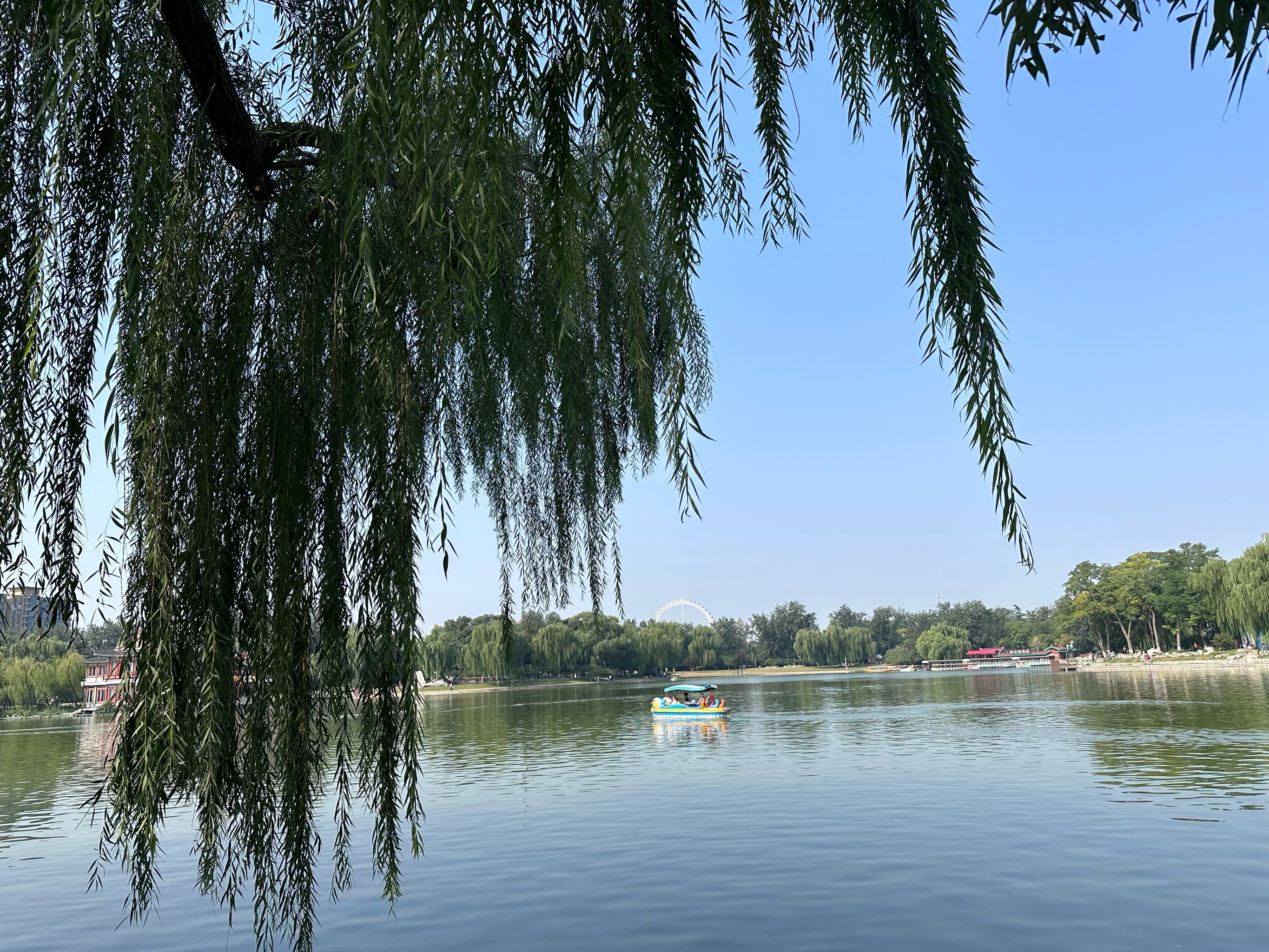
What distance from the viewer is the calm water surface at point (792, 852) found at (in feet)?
23.8

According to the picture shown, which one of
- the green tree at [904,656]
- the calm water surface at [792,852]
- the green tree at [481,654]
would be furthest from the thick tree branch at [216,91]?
Answer: the green tree at [904,656]

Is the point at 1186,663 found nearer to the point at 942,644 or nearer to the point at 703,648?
the point at 942,644

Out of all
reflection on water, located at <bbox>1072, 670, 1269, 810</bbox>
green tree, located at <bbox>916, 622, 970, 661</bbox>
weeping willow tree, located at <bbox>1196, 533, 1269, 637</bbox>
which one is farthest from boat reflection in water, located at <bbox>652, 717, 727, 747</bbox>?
green tree, located at <bbox>916, 622, 970, 661</bbox>

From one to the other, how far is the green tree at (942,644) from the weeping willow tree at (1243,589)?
1573 inches

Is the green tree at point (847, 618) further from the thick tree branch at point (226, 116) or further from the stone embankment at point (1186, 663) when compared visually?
the thick tree branch at point (226, 116)

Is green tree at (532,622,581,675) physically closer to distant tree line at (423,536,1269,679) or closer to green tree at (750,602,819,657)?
distant tree line at (423,536,1269,679)

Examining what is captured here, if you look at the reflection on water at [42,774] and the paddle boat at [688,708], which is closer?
the reflection on water at [42,774]

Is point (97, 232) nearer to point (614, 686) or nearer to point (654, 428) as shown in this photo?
point (654, 428)

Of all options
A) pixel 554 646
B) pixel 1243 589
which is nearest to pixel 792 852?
pixel 554 646

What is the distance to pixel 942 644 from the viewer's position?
9656 cm

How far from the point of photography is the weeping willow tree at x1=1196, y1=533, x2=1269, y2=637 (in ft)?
164

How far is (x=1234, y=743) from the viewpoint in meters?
16.8

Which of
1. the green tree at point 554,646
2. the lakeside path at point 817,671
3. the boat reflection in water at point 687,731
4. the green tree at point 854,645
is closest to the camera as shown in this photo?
the boat reflection in water at point 687,731

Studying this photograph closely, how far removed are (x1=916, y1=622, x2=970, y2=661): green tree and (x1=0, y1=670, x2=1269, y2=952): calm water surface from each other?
78584 millimetres
